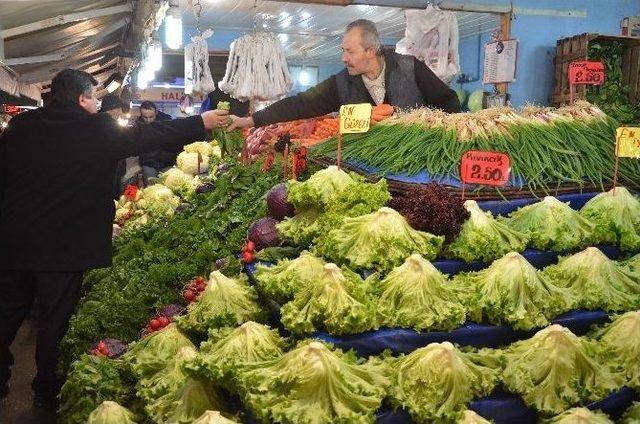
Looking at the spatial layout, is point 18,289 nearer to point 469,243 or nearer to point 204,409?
point 204,409

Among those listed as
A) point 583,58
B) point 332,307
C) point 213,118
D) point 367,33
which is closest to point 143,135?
point 213,118

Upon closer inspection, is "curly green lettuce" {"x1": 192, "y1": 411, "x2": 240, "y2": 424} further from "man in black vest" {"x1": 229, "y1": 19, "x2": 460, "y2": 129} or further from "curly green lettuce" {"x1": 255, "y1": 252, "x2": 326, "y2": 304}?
"man in black vest" {"x1": 229, "y1": 19, "x2": 460, "y2": 129}

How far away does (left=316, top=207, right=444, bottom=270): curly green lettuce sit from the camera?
3.27 metres

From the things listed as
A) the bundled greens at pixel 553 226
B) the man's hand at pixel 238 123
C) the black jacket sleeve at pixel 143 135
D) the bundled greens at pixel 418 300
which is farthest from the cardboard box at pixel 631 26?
the bundled greens at pixel 418 300

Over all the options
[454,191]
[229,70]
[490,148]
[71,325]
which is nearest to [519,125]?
[490,148]

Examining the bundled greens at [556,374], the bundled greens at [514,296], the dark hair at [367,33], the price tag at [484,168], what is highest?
the dark hair at [367,33]

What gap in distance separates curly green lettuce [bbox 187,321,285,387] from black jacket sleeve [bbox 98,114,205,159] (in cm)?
180

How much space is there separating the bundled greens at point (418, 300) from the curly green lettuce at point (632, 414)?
85 centimetres

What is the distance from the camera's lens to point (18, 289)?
15.0 feet

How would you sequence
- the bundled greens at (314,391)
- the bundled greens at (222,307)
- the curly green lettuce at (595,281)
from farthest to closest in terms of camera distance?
the bundled greens at (222,307), the curly green lettuce at (595,281), the bundled greens at (314,391)

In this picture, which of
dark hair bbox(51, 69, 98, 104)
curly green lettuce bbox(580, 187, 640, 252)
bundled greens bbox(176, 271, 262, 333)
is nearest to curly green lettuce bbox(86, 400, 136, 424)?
bundled greens bbox(176, 271, 262, 333)

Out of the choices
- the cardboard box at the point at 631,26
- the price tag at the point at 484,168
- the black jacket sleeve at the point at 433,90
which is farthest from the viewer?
the cardboard box at the point at 631,26

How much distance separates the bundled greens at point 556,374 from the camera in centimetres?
282

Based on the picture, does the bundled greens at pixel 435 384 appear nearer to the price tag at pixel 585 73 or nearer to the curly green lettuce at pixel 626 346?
the curly green lettuce at pixel 626 346
